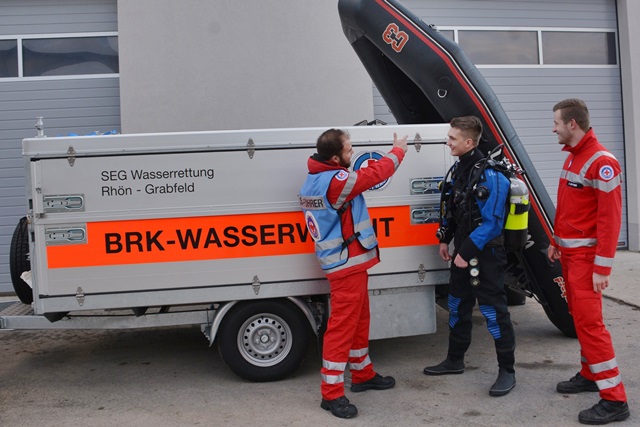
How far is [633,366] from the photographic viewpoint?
5.01m

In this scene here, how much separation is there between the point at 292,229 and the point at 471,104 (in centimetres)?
176

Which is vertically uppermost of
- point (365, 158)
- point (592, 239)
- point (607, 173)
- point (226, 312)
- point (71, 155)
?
point (71, 155)

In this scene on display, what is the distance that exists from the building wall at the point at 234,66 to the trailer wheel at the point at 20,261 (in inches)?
145

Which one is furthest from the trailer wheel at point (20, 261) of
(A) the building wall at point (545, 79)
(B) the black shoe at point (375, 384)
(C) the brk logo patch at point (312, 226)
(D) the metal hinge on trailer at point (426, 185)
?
(A) the building wall at point (545, 79)

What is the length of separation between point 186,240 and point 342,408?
5.46 feet

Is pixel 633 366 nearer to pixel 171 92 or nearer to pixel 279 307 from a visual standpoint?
pixel 279 307

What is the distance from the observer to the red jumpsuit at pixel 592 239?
393 centimetres

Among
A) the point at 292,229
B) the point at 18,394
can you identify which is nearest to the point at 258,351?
the point at 292,229

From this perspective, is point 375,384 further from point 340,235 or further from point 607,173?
point 607,173

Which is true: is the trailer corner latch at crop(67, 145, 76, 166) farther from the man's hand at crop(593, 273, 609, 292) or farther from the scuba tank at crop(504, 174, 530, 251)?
the man's hand at crop(593, 273, 609, 292)

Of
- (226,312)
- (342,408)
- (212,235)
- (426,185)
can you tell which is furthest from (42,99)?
(342,408)

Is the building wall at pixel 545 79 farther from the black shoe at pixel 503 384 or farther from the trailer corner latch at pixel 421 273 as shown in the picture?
the black shoe at pixel 503 384

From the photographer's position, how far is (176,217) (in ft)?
15.5

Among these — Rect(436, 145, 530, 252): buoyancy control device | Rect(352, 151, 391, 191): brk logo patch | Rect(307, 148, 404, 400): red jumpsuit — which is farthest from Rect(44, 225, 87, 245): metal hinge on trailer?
Rect(436, 145, 530, 252): buoyancy control device
